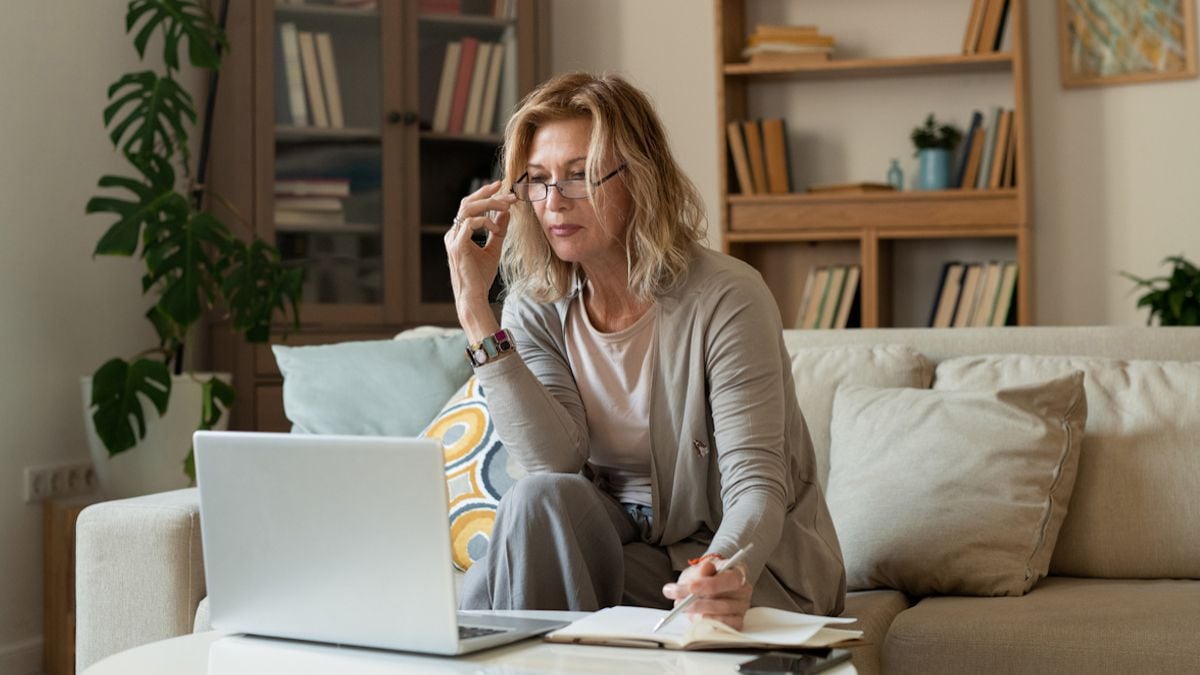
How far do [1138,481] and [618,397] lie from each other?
2.68 ft

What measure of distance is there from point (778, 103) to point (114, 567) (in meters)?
2.56

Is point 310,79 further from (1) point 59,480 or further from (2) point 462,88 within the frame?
(1) point 59,480

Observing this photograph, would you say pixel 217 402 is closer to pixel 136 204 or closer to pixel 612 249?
pixel 136 204

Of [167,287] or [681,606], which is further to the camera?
[167,287]

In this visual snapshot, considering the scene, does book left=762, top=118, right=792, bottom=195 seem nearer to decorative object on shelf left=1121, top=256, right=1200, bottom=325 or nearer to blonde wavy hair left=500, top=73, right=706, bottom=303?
decorative object on shelf left=1121, top=256, right=1200, bottom=325

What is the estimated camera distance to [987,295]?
3779mm

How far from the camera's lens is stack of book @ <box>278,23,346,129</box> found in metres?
3.67

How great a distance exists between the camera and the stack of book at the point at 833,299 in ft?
12.7

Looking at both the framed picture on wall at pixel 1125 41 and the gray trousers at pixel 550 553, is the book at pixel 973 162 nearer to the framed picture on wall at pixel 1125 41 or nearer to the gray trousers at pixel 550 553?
the framed picture on wall at pixel 1125 41

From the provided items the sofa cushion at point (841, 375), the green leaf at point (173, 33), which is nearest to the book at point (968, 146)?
Answer: the sofa cushion at point (841, 375)

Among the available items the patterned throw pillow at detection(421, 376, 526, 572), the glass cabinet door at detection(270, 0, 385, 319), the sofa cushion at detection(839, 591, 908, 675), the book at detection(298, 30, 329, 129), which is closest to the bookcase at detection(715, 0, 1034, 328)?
the glass cabinet door at detection(270, 0, 385, 319)

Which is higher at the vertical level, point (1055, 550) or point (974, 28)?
point (974, 28)

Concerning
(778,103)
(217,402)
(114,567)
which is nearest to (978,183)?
(778,103)

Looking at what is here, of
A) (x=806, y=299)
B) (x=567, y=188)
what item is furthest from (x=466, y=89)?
(x=567, y=188)
